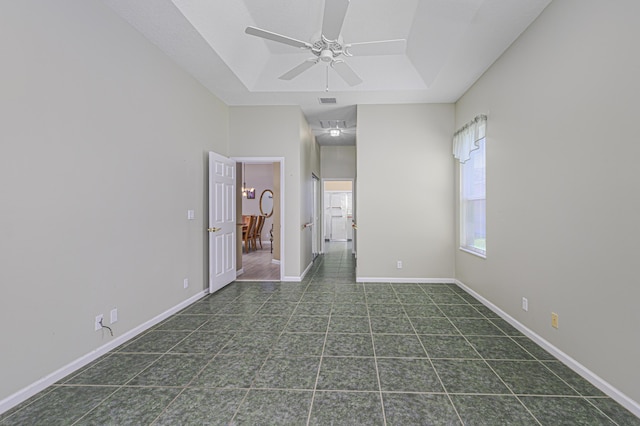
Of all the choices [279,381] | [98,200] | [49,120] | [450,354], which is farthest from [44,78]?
[450,354]

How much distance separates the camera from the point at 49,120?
189 cm

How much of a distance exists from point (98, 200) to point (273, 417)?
2079 millimetres

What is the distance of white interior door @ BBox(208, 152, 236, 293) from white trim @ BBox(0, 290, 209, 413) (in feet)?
3.14

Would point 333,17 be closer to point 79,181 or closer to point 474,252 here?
point 79,181

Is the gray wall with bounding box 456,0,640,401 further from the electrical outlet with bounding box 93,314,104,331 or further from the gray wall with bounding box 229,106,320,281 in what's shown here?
Result: the electrical outlet with bounding box 93,314,104,331

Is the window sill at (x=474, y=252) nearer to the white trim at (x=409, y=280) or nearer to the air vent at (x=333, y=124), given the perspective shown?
the white trim at (x=409, y=280)

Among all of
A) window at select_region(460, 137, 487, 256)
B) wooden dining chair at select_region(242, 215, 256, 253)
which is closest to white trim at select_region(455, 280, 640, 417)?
window at select_region(460, 137, 487, 256)

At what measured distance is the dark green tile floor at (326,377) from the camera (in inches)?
64.2

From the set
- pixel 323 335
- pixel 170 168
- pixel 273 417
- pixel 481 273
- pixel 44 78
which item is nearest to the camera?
pixel 273 417

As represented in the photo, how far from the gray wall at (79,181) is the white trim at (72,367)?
0.14ft

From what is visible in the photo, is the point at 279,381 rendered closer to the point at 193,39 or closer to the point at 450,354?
the point at 450,354

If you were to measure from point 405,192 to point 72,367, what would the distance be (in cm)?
423

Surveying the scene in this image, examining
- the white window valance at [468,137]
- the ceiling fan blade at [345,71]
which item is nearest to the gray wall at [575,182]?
the white window valance at [468,137]

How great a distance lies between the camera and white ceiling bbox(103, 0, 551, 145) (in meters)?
2.49
